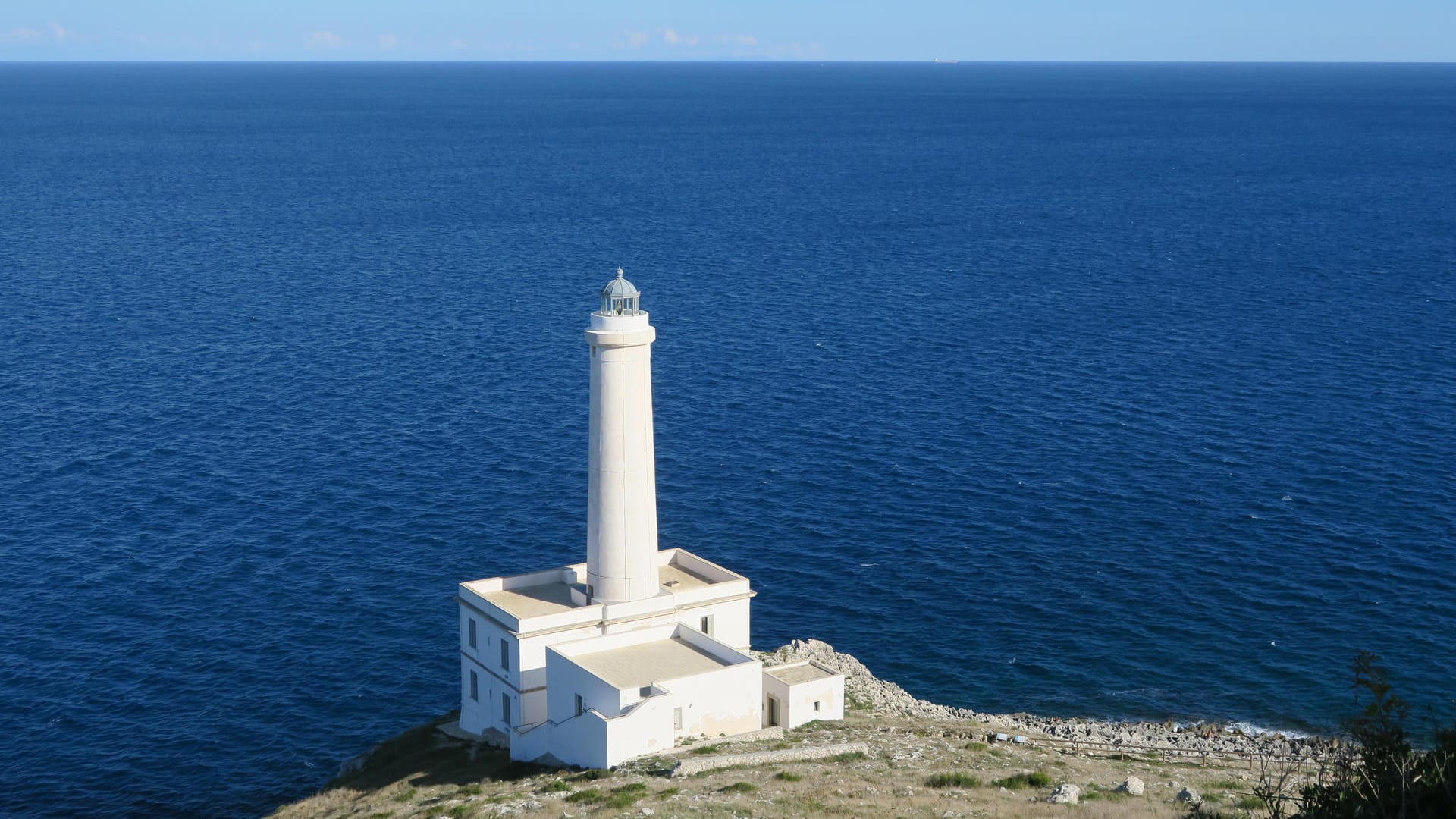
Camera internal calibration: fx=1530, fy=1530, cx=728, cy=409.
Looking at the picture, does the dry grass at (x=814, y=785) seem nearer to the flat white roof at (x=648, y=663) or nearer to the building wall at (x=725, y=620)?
the flat white roof at (x=648, y=663)

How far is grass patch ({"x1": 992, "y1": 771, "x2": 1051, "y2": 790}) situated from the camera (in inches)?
1845

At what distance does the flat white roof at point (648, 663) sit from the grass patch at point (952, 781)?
32.3ft

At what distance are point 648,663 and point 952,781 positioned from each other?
1312 cm

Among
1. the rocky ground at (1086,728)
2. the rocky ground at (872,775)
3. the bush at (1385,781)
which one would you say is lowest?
the rocky ground at (1086,728)

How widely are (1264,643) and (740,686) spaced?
104ft

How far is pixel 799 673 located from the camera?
5838 cm

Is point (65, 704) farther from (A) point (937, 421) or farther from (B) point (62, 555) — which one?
(A) point (937, 421)

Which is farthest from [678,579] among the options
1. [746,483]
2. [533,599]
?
[746,483]

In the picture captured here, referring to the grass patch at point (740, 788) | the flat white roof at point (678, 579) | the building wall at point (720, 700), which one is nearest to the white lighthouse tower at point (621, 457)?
the flat white roof at point (678, 579)

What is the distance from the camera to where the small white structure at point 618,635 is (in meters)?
53.5

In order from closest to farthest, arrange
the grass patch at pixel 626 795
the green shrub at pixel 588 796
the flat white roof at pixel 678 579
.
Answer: the grass patch at pixel 626 795 → the green shrub at pixel 588 796 → the flat white roof at pixel 678 579

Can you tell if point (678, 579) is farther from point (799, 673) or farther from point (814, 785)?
point (814, 785)

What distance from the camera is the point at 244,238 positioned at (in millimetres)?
185000

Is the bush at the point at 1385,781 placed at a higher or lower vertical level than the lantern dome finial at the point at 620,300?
lower
